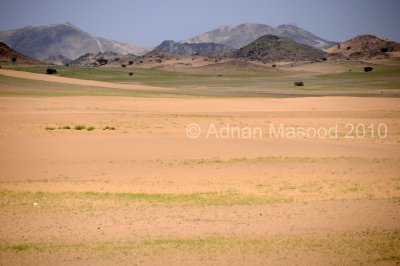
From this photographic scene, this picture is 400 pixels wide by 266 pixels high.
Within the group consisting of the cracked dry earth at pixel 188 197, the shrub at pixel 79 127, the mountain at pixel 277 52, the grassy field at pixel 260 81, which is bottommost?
the cracked dry earth at pixel 188 197

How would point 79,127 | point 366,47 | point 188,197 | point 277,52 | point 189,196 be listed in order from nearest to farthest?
point 188,197, point 189,196, point 79,127, point 277,52, point 366,47

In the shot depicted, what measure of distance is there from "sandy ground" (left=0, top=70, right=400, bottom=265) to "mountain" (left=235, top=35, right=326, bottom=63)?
4703 inches

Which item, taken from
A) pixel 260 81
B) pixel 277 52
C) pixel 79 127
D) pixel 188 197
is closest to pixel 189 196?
pixel 188 197

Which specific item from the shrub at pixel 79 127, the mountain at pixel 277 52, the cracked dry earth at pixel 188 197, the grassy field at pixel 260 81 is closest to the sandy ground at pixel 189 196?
the cracked dry earth at pixel 188 197

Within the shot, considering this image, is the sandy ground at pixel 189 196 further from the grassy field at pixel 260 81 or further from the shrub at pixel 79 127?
the grassy field at pixel 260 81

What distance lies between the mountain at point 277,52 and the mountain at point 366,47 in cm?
1115

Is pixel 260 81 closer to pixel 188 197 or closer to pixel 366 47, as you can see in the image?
pixel 188 197

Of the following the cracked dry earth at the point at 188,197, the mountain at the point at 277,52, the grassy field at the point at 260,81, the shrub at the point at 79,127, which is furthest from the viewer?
the mountain at the point at 277,52

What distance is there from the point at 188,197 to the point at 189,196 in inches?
5.3

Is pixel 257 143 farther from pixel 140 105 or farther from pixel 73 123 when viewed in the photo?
pixel 140 105

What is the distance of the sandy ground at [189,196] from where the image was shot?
28.2 ft

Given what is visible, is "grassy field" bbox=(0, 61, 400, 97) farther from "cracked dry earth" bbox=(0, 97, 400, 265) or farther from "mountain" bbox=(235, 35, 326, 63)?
"mountain" bbox=(235, 35, 326, 63)

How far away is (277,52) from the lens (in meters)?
151

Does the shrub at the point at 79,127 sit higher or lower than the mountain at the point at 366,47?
lower
